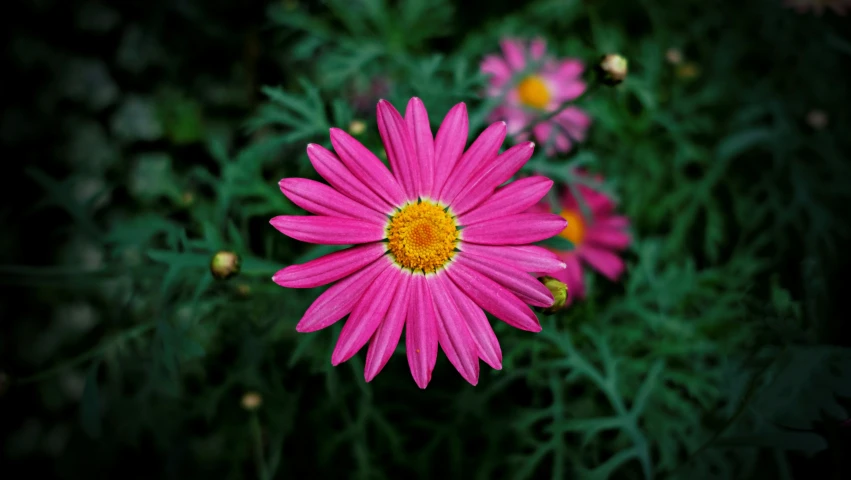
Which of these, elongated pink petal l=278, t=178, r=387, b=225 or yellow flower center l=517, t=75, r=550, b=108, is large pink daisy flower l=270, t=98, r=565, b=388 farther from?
yellow flower center l=517, t=75, r=550, b=108

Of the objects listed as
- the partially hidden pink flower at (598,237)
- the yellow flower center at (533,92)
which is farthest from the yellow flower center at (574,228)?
the yellow flower center at (533,92)

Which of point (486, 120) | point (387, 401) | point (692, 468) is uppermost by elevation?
point (486, 120)

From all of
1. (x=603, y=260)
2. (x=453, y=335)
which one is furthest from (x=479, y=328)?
(x=603, y=260)

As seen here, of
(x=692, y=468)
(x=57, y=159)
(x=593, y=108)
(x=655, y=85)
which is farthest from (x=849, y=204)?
(x=57, y=159)

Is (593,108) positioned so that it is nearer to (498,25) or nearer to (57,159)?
(498,25)

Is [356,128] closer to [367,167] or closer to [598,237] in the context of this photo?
[367,167]

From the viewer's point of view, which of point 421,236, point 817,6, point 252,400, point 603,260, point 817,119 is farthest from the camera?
point 817,6

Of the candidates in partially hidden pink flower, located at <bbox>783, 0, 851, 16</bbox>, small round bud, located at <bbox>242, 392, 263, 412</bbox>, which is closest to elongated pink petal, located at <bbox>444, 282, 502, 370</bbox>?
small round bud, located at <bbox>242, 392, 263, 412</bbox>
